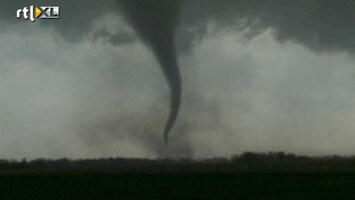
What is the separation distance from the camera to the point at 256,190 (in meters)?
41.7

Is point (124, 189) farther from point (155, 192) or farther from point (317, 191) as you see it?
point (317, 191)

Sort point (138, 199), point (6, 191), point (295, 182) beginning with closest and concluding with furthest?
point (138, 199), point (6, 191), point (295, 182)

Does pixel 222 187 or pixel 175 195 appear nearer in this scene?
pixel 175 195

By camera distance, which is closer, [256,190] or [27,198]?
[27,198]

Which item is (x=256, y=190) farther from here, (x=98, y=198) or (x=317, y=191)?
(x=98, y=198)

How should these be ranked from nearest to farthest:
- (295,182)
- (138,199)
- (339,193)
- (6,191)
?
(138,199)
(339,193)
(6,191)
(295,182)

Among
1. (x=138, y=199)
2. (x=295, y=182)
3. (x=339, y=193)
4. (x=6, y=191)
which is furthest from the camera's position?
(x=295, y=182)

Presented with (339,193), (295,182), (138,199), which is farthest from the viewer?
(295,182)

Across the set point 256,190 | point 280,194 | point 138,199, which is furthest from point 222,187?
point 138,199

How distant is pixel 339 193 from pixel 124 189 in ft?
36.6

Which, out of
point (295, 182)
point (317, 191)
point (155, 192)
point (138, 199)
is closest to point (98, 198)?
point (138, 199)

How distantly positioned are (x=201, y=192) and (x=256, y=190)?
325 centimetres

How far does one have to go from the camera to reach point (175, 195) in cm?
3859

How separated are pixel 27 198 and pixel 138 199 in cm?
507
